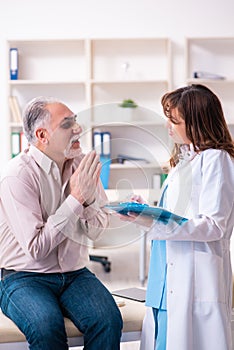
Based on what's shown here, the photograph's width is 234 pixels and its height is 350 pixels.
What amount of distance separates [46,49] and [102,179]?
4.22 m

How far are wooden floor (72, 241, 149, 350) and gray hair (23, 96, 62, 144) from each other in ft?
7.49

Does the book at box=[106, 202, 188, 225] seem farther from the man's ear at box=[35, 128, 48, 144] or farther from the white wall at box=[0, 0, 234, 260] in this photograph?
the white wall at box=[0, 0, 234, 260]

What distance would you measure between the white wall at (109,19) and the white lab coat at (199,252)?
421cm

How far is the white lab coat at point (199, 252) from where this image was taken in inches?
77.0

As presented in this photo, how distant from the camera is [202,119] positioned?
202cm

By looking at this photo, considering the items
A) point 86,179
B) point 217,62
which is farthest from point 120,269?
point 86,179

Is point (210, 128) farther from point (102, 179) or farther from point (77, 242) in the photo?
point (77, 242)

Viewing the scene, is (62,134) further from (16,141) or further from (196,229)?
(16,141)

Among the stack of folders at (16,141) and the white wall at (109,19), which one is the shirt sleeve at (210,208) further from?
the white wall at (109,19)

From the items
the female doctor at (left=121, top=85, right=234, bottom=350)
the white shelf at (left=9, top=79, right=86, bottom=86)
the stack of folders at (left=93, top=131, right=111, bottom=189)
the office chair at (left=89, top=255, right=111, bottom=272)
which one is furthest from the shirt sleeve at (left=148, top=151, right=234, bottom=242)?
the white shelf at (left=9, top=79, right=86, bottom=86)

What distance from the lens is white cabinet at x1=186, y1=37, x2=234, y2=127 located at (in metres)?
6.12

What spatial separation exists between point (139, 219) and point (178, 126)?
340 mm

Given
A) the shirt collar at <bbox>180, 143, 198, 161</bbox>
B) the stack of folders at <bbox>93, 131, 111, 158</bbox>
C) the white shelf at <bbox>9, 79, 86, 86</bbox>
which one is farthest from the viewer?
the white shelf at <bbox>9, 79, 86, 86</bbox>

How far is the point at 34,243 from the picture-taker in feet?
6.63
